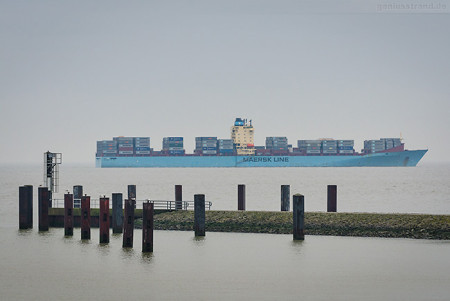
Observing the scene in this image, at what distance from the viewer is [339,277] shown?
914 inches

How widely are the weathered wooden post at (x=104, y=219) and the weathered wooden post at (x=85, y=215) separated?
992 mm

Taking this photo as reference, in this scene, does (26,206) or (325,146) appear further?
(325,146)

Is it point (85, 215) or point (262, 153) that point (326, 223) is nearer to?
point (85, 215)

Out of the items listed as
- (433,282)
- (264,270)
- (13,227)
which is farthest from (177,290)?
(13,227)

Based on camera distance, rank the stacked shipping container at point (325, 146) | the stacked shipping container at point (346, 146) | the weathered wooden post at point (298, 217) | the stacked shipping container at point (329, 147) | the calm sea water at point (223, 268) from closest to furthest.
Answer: the calm sea water at point (223, 268)
the weathered wooden post at point (298, 217)
the stacked shipping container at point (329, 147)
the stacked shipping container at point (325, 146)
the stacked shipping container at point (346, 146)

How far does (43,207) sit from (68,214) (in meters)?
2.72

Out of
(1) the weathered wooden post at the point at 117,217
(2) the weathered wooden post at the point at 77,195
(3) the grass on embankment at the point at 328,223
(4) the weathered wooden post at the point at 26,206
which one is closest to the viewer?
(3) the grass on embankment at the point at 328,223

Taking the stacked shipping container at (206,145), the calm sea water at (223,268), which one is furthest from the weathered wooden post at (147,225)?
the stacked shipping container at (206,145)

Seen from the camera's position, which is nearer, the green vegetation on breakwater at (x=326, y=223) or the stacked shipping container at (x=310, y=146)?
the green vegetation on breakwater at (x=326, y=223)

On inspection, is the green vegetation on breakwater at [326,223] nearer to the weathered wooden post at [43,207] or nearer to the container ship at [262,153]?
the weathered wooden post at [43,207]

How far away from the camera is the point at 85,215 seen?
28828 millimetres

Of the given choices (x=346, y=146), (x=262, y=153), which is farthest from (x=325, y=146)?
(x=262, y=153)

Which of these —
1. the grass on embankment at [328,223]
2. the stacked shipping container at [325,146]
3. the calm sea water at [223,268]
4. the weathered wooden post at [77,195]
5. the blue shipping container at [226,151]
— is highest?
the stacked shipping container at [325,146]

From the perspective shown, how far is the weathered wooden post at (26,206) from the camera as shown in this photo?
32.8m
